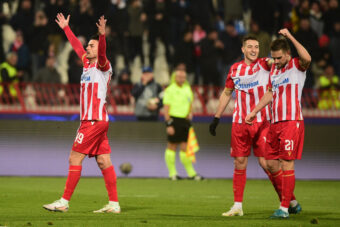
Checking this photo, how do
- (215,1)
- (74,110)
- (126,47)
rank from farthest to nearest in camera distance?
(215,1) < (126,47) < (74,110)

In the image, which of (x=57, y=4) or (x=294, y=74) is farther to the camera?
(x=57, y=4)

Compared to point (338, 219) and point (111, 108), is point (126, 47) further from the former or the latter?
point (338, 219)

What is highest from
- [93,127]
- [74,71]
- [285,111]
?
[74,71]

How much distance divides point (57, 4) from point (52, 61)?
2.36m

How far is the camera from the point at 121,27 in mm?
21766

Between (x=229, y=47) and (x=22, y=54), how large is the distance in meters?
5.32

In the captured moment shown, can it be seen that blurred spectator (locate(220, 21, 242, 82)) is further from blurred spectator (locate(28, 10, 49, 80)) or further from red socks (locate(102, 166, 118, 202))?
red socks (locate(102, 166, 118, 202))

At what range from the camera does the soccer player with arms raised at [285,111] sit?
394 inches

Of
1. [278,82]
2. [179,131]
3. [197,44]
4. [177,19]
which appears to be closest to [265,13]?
[197,44]

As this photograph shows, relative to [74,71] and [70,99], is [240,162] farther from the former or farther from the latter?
[74,71]

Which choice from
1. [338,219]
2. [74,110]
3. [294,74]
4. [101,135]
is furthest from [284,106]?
[74,110]

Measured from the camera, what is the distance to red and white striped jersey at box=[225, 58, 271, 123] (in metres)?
10.7

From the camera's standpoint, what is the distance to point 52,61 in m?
20.3

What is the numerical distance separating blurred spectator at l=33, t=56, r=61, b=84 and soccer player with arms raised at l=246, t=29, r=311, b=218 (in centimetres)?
1055
